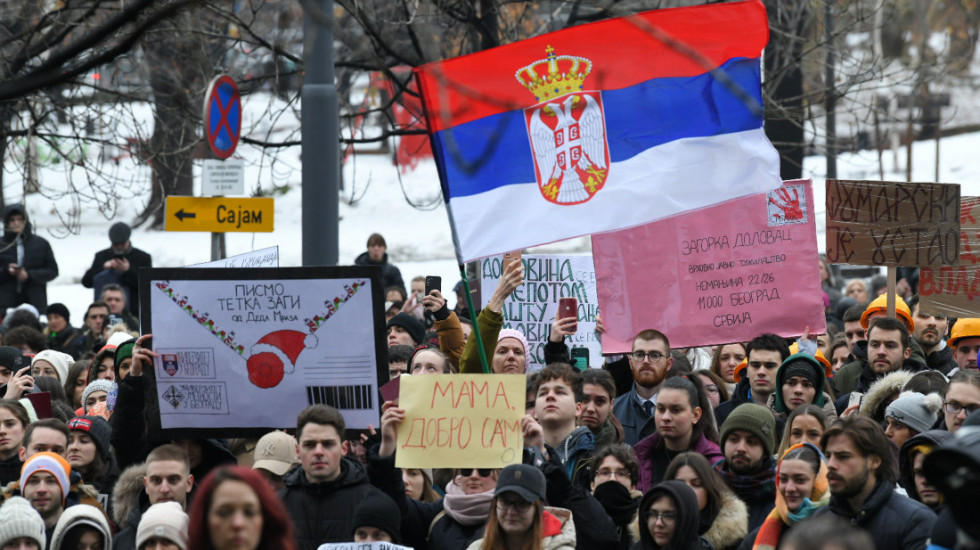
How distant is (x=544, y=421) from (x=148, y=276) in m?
2.09

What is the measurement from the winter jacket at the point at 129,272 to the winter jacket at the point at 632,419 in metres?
7.76

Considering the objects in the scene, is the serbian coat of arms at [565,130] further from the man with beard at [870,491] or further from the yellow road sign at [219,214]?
the yellow road sign at [219,214]

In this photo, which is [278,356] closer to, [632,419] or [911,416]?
[632,419]

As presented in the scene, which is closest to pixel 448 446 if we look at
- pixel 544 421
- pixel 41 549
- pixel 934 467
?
pixel 544 421

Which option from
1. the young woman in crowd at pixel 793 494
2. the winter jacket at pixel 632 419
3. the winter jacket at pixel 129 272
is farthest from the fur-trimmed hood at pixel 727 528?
the winter jacket at pixel 129 272

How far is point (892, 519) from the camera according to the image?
5477mm

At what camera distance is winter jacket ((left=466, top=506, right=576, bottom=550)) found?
5.85 m

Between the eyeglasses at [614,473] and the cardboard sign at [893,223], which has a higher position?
the cardboard sign at [893,223]

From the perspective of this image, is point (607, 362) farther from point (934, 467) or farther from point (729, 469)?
point (934, 467)

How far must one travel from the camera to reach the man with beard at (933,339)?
9.64m

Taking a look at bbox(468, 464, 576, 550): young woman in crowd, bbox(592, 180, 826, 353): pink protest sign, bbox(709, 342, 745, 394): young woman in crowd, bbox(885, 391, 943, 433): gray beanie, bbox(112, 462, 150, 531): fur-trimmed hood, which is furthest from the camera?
bbox(709, 342, 745, 394): young woman in crowd

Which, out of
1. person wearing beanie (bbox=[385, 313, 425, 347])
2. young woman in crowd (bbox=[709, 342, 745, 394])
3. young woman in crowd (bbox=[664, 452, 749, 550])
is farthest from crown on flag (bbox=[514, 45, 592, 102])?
young woman in crowd (bbox=[709, 342, 745, 394])

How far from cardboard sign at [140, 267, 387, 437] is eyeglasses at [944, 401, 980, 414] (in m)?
2.65

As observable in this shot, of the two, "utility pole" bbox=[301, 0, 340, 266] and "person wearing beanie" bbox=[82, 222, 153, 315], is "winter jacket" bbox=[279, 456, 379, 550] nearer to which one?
"utility pole" bbox=[301, 0, 340, 266]
